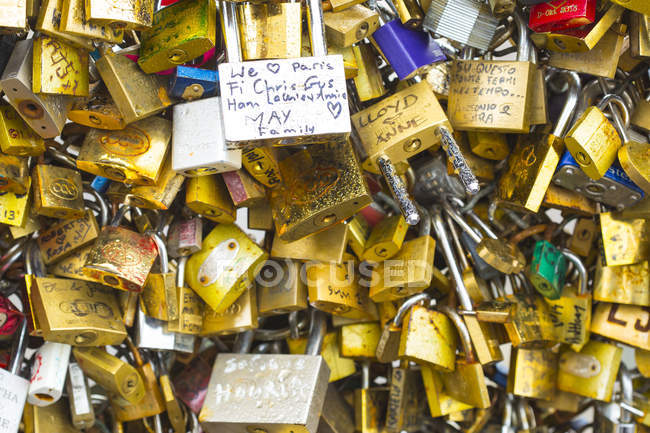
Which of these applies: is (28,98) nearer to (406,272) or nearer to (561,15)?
(406,272)

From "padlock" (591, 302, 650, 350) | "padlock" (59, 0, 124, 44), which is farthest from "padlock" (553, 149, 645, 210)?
"padlock" (59, 0, 124, 44)

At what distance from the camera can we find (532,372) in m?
1.48

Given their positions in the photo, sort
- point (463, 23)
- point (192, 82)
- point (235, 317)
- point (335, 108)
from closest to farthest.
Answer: point (335, 108) < point (192, 82) < point (463, 23) < point (235, 317)

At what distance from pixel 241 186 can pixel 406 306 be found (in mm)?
413

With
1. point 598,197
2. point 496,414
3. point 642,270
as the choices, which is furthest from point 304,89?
point 496,414

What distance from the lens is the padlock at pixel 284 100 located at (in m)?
1.11

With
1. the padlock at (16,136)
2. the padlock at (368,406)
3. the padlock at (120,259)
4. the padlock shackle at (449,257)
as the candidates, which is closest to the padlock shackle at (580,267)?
the padlock shackle at (449,257)

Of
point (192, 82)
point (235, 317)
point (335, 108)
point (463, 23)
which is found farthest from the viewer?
point (235, 317)

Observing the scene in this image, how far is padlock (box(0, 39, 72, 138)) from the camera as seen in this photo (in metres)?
1.14

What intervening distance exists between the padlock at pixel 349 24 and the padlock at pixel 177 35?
0.21 meters

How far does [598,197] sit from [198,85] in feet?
2.70

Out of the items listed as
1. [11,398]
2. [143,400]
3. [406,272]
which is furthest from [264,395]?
[11,398]

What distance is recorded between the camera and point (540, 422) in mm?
1673

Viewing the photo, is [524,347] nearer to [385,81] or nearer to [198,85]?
[385,81]
